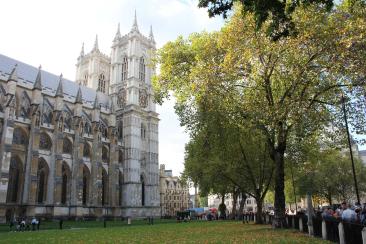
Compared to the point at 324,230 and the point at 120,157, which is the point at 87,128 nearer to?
the point at 120,157

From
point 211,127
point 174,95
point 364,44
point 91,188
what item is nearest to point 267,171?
point 211,127

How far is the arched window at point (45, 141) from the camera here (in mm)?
46000

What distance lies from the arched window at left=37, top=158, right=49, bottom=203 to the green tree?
1168 inches

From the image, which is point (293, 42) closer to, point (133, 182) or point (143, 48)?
point (133, 182)

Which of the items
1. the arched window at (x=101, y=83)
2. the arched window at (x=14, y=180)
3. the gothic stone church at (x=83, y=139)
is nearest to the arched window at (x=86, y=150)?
the gothic stone church at (x=83, y=139)

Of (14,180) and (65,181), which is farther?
(65,181)

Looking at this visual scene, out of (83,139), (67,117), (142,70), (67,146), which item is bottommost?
(67,146)

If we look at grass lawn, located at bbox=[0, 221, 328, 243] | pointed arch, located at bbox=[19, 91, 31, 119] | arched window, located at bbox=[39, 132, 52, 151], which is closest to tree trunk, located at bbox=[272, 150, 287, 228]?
grass lawn, located at bbox=[0, 221, 328, 243]

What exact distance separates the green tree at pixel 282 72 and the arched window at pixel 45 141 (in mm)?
30074

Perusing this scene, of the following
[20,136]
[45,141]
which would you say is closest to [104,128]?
[45,141]

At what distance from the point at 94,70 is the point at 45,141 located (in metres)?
27.0

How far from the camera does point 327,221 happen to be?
1452 centimetres

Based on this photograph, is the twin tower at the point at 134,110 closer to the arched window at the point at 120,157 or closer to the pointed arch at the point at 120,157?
the pointed arch at the point at 120,157

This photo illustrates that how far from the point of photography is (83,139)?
5075 centimetres
